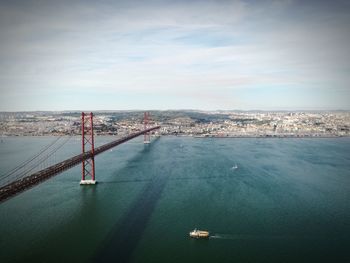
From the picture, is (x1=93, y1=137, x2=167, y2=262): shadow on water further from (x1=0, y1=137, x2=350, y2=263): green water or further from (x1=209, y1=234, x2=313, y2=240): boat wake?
(x1=209, y1=234, x2=313, y2=240): boat wake

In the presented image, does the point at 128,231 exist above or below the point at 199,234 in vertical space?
below

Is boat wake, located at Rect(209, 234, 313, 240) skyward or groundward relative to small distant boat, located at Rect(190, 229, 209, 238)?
groundward

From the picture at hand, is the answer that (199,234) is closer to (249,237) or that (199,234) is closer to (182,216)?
(249,237)

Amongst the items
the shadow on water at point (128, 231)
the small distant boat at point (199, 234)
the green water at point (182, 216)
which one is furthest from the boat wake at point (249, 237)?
the shadow on water at point (128, 231)

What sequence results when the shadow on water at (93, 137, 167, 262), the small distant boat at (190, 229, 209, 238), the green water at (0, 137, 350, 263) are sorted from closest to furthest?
1. the shadow on water at (93, 137, 167, 262)
2. the green water at (0, 137, 350, 263)
3. the small distant boat at (190, 229, 209, 238)

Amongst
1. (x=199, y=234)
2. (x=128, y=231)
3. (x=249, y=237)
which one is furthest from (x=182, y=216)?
(x=249, y=237)

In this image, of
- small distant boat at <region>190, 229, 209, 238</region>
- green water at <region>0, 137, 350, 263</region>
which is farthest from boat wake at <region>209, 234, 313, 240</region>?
small distant boat at <region>190, 229, 209, 238</region>

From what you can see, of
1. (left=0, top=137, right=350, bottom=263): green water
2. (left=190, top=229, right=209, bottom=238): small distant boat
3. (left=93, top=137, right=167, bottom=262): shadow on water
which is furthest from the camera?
(left=190, top=229, right=209, bottom=238): small distant boat

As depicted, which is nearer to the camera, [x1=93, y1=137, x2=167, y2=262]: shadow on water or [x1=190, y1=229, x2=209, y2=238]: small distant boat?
[x1=93, y1=137, x2=167, y2=262]: shadow on water
